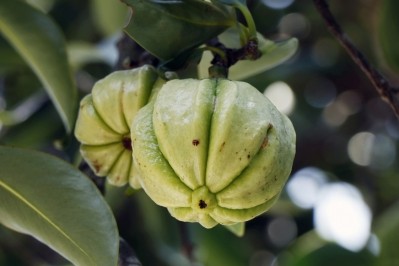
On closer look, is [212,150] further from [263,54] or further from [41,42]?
[41,42]

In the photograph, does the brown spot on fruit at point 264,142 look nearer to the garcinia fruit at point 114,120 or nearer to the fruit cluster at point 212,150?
the fruit cluster at point 212,150

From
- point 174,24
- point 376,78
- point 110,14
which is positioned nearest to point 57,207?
point 174,24

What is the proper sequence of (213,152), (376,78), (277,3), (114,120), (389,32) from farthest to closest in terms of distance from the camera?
1. (277,3)
2. (389,32)
3. (376,78)
4. (114,120)
5. (213,152)

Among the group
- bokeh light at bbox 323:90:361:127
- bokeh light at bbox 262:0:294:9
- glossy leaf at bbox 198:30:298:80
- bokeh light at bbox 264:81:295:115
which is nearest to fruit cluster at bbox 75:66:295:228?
glossy leaf at bbox 198:30:298:80

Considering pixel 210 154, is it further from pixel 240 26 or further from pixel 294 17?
pixel 294 17

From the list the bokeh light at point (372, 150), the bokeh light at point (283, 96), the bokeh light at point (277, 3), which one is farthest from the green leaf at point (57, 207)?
the bokeh light at point (372, 150)

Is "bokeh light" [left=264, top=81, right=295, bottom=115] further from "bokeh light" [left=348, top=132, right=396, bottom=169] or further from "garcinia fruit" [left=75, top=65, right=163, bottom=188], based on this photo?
"garcinia fruit" [left=75, top=65, right=163, bottom=188]
